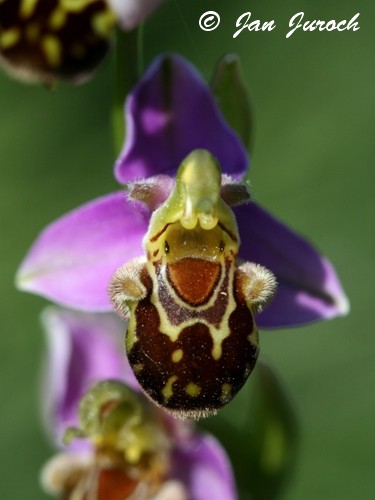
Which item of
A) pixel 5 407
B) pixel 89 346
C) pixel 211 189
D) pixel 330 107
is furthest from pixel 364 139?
pixel 211 189

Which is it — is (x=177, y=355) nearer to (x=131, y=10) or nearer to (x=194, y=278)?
(x=194, y=278)

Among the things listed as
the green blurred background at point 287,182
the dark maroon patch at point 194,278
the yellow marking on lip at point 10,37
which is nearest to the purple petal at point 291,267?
the dark maroon patch at point 194,278

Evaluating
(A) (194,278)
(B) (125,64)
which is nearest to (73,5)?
(B) (125,64)

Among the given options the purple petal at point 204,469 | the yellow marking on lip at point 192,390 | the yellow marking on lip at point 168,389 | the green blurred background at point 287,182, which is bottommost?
the green blurred background at point 287,182

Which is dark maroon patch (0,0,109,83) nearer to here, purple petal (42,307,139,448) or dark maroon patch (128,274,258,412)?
dark maroon patch (128,274,258,412)

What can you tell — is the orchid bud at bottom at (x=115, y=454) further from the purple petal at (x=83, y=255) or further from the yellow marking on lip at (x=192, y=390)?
the yellow marking on lip at (x=192, y=390)

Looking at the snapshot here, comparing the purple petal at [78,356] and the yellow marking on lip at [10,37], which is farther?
the purple petal at [78,356]
